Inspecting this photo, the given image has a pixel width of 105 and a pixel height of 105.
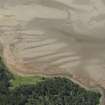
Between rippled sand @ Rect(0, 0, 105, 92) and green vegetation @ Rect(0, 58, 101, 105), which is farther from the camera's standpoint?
green vegetation @ Rect(0, 58, 101, 105)

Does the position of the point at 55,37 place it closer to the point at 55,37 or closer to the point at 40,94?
the point at 55,37

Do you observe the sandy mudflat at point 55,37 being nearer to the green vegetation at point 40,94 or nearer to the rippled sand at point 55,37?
the rippled sand at point 55,37

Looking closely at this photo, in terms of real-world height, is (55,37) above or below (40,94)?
above

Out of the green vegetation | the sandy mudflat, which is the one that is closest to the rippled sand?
the sandy mudflat

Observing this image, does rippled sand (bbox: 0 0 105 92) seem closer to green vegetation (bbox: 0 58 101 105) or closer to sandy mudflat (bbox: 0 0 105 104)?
sandy mudflat (bbox: 0 0 105 104)

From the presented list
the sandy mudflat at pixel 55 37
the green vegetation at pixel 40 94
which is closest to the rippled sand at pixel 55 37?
the sandy mudflat at pixel 55 37

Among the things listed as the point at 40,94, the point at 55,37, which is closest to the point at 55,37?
the point at 55,37

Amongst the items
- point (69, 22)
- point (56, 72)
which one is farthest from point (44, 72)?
point (69, 22)

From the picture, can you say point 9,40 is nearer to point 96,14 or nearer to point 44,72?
point 44,72

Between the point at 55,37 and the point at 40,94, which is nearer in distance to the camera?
the point at 55,37

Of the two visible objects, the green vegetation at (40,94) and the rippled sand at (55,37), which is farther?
the green vegetation at (40,94)

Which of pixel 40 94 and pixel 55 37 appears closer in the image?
pixel 55 37
